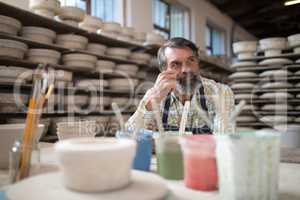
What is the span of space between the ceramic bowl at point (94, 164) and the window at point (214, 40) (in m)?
8.29

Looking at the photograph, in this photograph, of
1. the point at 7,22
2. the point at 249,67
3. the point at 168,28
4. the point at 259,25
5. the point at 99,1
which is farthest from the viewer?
the point at 259,25

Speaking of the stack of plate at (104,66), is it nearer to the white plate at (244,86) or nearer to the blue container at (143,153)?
the white plate at (244,86)

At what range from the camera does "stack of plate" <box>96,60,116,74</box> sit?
3723mm

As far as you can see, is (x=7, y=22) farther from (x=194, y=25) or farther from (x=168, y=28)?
(x=194, y=25)

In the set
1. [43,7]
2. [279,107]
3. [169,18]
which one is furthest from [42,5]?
[169,18]

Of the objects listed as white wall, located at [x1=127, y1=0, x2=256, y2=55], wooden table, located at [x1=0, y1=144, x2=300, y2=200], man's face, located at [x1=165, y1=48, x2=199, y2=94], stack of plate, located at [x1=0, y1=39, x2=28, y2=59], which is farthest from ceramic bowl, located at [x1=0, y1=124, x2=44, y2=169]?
white wall, located at [x1=127, y1=0, x2=256, y2=55]

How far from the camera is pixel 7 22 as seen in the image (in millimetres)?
2598

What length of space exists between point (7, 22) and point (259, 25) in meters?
10.7

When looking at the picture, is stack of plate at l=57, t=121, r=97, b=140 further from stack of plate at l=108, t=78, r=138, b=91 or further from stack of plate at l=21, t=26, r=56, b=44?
stack of plate at l=108, t=78, r=138, b=91

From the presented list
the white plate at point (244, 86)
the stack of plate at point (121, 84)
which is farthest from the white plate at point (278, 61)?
the stack of plate at point (121, 84)

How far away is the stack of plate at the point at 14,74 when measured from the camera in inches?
100

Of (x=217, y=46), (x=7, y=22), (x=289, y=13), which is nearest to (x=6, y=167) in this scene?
(x=7, y=22)

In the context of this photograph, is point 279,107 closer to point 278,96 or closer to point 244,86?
point 278,96

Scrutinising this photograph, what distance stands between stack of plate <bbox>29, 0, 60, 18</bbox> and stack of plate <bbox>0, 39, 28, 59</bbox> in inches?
20.9
